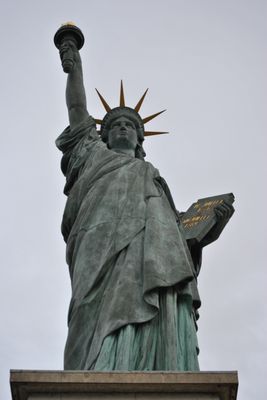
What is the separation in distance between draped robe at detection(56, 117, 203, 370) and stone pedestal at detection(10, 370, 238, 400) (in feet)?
3.05

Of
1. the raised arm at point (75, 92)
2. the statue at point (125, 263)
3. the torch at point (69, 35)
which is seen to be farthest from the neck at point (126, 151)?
the torch at point (69, 35)

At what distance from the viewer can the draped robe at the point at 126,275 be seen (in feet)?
29.0

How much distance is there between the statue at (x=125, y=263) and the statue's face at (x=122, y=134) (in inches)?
0.9

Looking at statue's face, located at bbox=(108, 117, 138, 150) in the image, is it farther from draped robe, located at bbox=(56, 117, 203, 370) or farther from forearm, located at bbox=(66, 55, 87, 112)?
draped robe, located at bbox=(56, 117, 203, 370)

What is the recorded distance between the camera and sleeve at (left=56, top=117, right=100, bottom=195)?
11570mm

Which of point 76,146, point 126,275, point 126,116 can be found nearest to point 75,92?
point 126,116

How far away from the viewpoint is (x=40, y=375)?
7516 millimetres

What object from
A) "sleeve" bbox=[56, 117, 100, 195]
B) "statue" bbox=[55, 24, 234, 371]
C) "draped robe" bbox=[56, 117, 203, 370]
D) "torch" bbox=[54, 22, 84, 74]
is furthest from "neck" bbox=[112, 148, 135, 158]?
"torch" bbox=[54, 22, 84, 74]

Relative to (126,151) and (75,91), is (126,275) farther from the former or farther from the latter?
(75,91)

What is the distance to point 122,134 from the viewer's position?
12070 mm

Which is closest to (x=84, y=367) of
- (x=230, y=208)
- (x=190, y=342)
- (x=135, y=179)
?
(x=190, y=342)

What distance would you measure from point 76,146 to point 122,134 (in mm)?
568

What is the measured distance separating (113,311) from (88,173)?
7.95ft

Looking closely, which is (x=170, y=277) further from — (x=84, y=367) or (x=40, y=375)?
(x=40, y=375)
